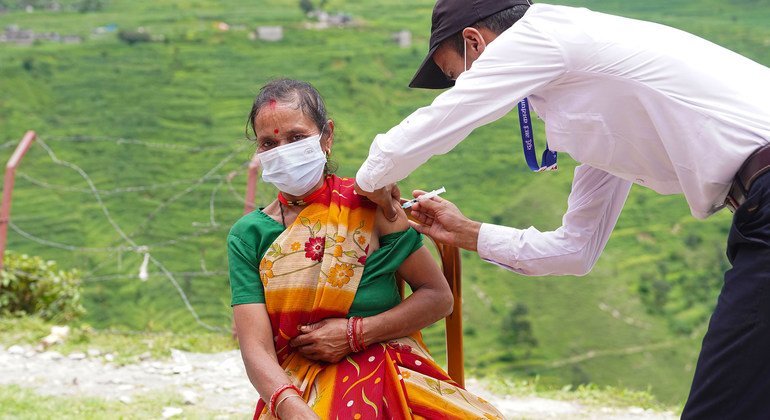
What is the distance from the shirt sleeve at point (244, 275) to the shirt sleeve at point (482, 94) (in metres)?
0.56

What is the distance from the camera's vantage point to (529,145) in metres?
2.62

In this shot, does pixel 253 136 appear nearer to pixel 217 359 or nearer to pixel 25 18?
pixel 217 359

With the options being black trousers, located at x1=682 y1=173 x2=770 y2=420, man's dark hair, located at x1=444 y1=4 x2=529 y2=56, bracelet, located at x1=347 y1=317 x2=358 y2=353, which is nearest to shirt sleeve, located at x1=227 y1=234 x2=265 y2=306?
bracelet, located at x1=347 y1=317 x2=358 y2=353

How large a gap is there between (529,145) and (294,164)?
674 mm

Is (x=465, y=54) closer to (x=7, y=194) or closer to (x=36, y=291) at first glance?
(x=7, y=194)

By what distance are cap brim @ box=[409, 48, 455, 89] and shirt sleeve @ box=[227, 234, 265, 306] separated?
0.70 m

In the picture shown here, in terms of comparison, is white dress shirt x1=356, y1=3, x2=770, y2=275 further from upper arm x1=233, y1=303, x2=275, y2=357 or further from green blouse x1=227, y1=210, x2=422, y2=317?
upper arm x1=233, y1=303, x2=275, y2=357

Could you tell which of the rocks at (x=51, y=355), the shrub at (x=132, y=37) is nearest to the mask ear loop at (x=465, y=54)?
the rocks at (x=51, y=355)

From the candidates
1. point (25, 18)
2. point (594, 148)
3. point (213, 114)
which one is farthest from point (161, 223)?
point (594, 148)

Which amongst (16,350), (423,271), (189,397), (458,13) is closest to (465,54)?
(458,13)

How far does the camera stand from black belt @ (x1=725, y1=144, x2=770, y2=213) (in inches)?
82.7

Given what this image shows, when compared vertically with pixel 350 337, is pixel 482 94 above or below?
above

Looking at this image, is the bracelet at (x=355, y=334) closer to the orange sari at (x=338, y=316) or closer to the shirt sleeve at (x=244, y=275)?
the orange sari at (x=338, y=316)

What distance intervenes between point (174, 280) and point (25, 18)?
16.5ft
